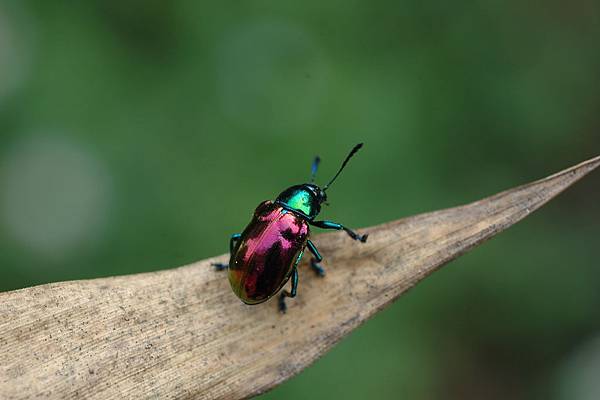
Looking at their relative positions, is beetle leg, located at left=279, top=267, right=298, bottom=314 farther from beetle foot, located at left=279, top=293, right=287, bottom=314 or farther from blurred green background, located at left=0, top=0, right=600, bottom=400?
blurred green background, located at left=0, top=0, right=600, bottom=400

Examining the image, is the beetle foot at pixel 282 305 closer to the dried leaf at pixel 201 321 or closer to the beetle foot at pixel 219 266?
the dried leaf at pixel 201 321

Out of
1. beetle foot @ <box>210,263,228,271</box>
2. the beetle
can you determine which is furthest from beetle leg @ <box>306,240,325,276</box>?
beetle foot @ <box>210,263,228,271</box>

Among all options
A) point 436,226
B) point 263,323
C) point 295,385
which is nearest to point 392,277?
point 436,226

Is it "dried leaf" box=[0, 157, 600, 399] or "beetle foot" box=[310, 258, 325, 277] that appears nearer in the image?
"dried leaf" box=[0, 157, 600, 399]

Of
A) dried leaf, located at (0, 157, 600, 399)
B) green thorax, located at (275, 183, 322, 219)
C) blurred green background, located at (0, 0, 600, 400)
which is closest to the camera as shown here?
dried leaf, located at (0, 157, 600, 399)

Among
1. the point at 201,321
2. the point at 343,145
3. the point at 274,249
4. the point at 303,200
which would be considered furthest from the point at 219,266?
the point at 343,145

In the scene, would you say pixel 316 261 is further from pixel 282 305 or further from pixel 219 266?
pixel 219 266
